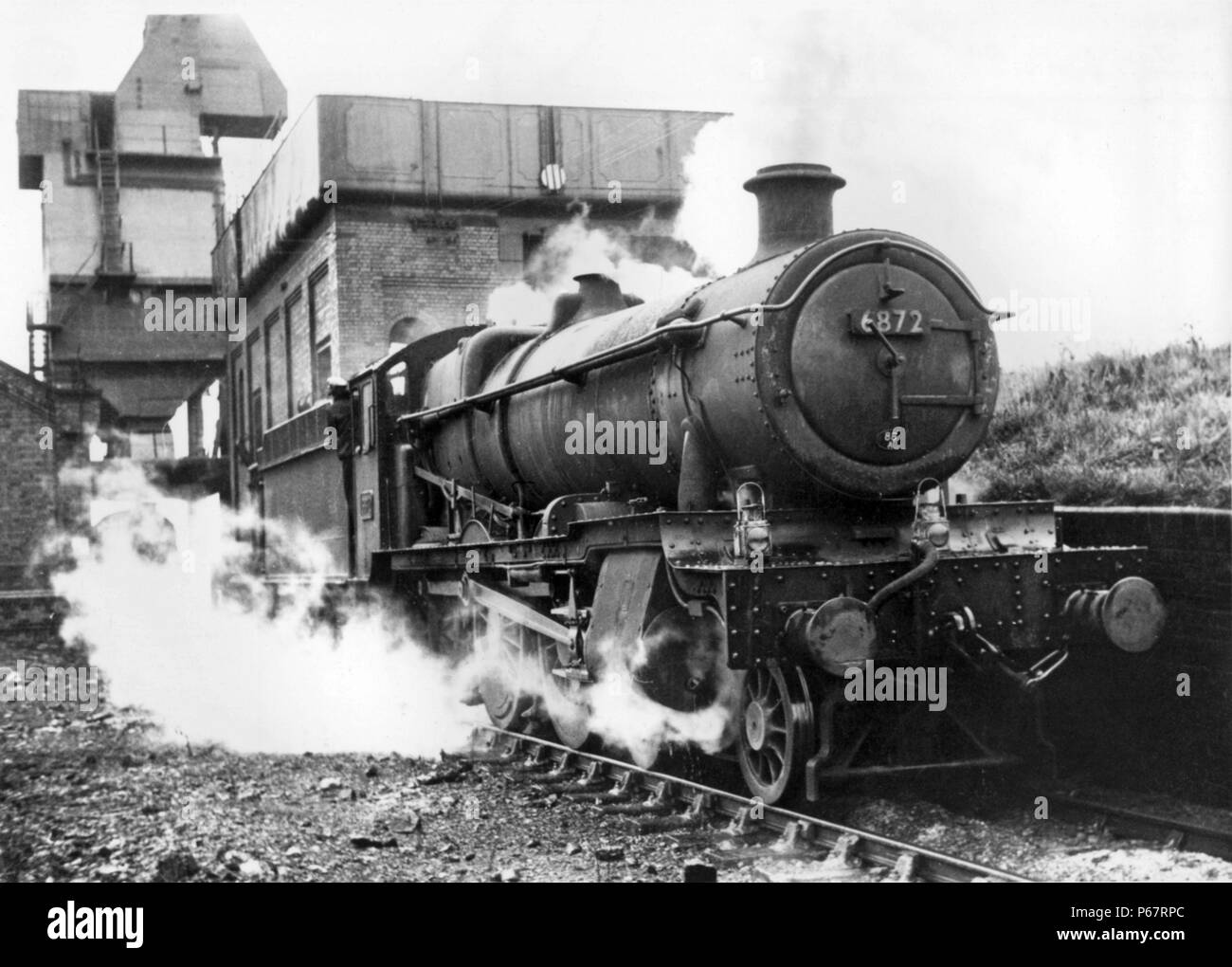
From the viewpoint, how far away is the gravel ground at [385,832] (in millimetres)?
5367

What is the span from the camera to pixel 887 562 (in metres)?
6.01

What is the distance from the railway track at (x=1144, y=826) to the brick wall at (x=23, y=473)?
53.7 ft

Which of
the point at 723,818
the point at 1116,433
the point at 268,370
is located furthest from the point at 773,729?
the point at 268,370

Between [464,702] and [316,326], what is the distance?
1145 centimetres

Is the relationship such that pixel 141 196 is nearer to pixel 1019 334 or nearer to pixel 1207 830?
pixel 1019 334

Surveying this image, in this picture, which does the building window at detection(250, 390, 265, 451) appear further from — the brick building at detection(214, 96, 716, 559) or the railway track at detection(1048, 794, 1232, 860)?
the railway track at detection(1048, 794, 1232, 860)

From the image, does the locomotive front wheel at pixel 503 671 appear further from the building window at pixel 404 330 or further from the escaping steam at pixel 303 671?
the building window at pixel 404 330

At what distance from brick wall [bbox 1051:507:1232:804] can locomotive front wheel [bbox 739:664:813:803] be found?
1.36 meters

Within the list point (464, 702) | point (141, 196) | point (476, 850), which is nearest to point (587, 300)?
point (464, 702)

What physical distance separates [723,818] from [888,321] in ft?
7.95

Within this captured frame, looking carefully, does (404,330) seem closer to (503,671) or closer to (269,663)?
(269,663)

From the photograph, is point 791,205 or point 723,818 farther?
point 791,205

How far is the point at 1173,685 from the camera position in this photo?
6770mm

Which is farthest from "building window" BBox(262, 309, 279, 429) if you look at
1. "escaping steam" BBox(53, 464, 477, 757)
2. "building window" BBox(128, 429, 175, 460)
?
"building window" BBox(128, 429, 175, 460)
